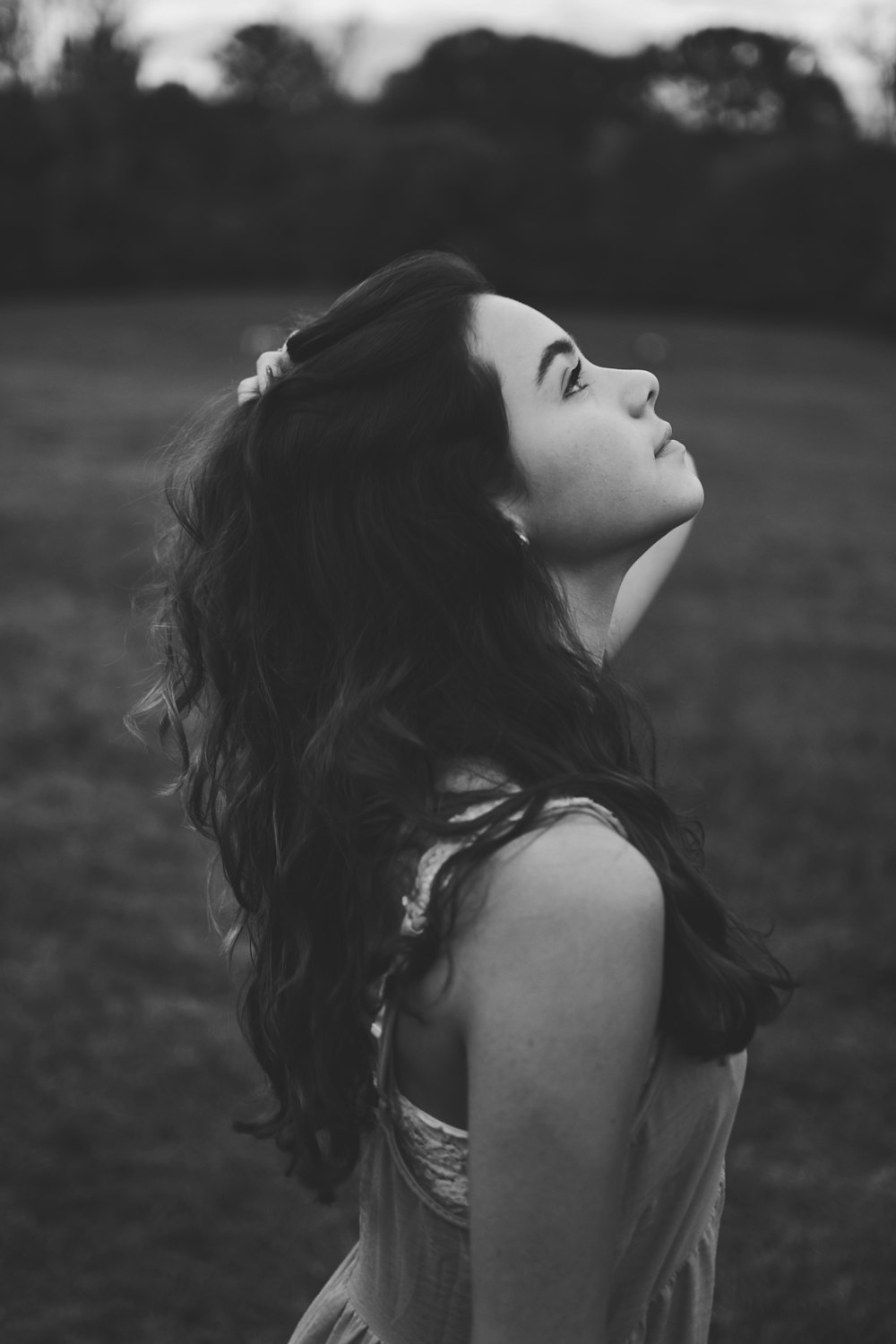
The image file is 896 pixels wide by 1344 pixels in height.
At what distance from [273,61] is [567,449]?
5267 centimetres

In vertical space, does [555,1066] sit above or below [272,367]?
below

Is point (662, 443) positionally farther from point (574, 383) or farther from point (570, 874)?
point (570, 874)

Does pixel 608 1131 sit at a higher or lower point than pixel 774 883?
higher

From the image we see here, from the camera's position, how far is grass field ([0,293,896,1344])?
122 inches

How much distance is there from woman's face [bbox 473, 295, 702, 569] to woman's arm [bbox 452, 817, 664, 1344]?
1.56ft

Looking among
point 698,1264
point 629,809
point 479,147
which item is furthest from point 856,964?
point 479,147

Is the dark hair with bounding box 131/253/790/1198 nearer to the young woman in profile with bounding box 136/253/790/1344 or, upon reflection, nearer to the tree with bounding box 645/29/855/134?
the young woman in profile with bounding box 136/253/790/1344

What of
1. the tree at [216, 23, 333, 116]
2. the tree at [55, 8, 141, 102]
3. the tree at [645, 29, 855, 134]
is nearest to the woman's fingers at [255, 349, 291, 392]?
the tree at [55, 8, 141, 102]

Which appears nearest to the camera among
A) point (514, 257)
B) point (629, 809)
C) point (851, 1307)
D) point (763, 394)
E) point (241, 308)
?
point (629, 809)

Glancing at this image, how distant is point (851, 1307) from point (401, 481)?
267cm

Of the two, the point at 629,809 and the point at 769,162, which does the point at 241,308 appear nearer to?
the point at 769,162

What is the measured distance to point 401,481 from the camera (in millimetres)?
1475

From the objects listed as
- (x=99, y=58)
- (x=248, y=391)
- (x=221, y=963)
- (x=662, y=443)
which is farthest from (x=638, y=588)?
(x=99, y=58)

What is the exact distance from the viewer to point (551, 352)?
1.51m
